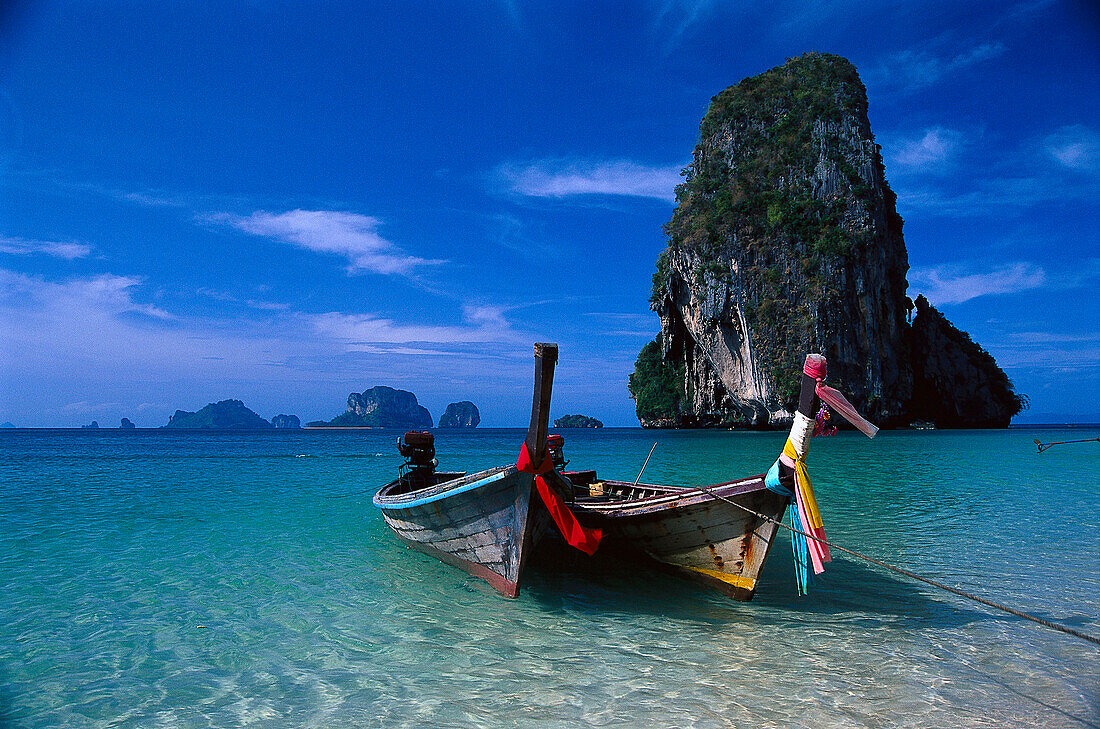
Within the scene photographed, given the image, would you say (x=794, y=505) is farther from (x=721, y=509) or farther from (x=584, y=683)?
(x=584, y=683)

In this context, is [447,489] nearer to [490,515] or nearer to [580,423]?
[490,515]

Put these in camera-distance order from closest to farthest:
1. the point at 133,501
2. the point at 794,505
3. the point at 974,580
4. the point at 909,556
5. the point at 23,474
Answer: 1. the point at 794,505
2. the point at 974,580
3. the point at 909,556
4. the point at 133,501
5. the point at 23,474

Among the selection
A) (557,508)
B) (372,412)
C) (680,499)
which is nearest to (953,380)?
(680,499)

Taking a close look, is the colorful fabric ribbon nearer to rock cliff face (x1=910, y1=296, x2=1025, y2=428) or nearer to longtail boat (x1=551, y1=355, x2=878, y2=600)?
longtail boat (x1=551, y1=355, x2=878, y2=600)

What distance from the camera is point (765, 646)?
532cm

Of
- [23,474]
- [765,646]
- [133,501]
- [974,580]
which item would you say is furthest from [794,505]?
[23,474]

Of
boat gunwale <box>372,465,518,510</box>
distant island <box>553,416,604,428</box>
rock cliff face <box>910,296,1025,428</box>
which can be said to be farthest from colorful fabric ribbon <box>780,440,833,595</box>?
distant island <box>553,416,604,428</box>

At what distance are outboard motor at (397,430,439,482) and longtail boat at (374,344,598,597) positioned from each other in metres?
1.81

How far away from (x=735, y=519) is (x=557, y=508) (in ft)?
6.01

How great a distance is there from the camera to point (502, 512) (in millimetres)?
6500

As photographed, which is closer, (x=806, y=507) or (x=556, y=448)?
(x=806, y=507)

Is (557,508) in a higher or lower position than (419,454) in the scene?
lower

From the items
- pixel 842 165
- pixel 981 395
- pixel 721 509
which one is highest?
pixel 842 165

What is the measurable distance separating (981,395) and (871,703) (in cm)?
7938
